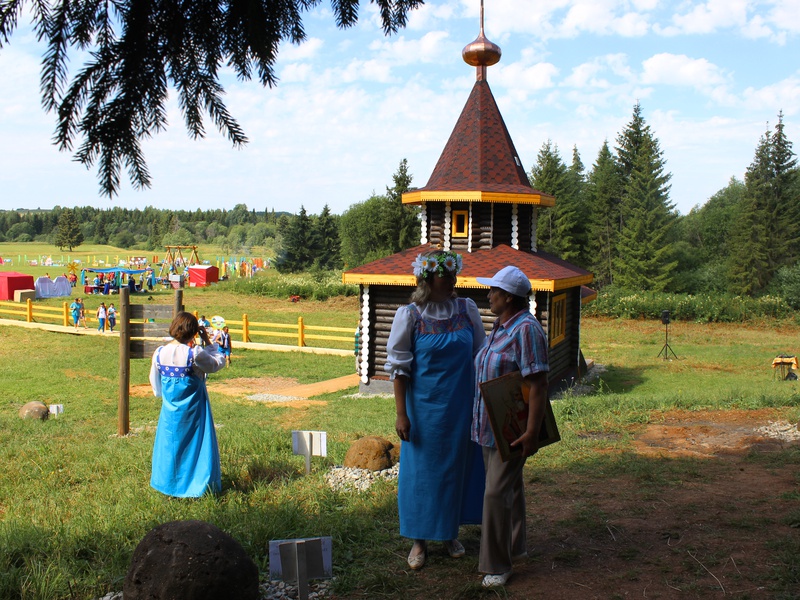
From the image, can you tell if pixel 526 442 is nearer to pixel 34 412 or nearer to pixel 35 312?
pixel 34 412

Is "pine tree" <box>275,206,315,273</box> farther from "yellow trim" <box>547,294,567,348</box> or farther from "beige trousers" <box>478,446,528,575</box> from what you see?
"beige trousers" <box>478,446,528,575</box>

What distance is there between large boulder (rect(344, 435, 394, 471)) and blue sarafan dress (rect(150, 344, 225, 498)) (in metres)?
1.34

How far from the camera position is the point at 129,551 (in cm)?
454

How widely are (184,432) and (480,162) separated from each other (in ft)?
38.5

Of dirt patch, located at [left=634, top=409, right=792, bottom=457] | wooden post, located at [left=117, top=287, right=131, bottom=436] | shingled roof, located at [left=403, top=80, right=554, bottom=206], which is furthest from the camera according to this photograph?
shingled roof, located at [left=403, top=80, right=554, bottom=206]

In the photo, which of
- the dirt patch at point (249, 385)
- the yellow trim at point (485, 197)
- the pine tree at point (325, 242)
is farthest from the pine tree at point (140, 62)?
the pine tree at point (325, 242)

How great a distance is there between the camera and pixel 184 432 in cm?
580

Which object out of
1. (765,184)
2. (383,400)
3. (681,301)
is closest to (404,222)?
(681,301)

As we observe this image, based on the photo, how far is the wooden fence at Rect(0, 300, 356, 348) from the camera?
79.2ft

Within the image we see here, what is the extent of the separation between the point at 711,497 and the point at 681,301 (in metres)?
30.5

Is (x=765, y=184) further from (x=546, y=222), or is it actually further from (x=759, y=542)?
(x=759, y=542)

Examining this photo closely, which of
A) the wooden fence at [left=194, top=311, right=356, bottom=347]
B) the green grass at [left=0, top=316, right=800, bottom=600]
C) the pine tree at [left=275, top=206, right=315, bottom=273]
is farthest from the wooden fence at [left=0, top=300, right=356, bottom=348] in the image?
the pine tree at [left=275, top=206, right=315, bottom=273]

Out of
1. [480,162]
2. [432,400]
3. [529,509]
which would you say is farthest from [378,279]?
[432,400]

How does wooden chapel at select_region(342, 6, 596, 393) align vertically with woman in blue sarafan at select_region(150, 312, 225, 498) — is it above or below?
above
